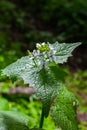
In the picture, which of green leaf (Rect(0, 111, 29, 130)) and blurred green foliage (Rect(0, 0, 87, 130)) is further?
blurred green foliage (Rect(0, 0, 87, 130))

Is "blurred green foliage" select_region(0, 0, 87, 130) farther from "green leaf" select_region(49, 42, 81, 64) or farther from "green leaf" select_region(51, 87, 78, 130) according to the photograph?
"green leaf" select_region(51, 87, 78, 130)

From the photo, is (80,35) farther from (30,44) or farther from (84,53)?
(30,44)

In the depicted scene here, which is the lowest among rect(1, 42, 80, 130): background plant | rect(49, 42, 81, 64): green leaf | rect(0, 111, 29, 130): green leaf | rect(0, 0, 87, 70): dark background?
rect(0, 111, 29, 130): green leaf

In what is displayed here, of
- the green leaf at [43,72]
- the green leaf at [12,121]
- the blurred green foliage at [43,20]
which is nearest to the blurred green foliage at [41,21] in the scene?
the blurred green foliage at [43,20]

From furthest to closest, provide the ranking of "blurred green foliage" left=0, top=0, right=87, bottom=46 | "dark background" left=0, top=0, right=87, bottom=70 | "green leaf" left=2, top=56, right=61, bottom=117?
"blurred green foliage" left=0, top=0, right=87, bottom=46 < "dark background" left=0, top=0, right=87, bottom=70 < "green leaf" left=2, top=56, right=61, bottom=117

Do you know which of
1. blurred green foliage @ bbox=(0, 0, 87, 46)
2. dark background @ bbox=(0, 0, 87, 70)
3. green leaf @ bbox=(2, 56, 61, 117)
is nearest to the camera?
green leaf @ bbox=(2, 56, 61, 117)

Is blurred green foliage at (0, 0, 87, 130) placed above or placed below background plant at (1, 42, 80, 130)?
above

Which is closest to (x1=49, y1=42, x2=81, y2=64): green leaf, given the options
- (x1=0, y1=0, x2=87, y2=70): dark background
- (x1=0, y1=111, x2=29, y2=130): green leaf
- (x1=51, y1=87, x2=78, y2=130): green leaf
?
(x1=51, y1=87, x2=78, y2=130): green leaf
